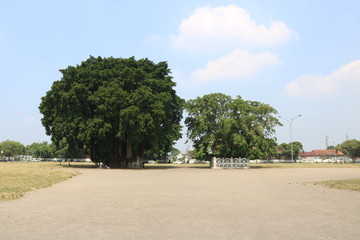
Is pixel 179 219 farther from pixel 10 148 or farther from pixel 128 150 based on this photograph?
pixel 10 148

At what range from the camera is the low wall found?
45.9 metres

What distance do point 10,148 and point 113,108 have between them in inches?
3838

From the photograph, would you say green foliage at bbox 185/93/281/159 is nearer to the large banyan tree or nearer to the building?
the large banyan tree

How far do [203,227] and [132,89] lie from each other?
34.7 m

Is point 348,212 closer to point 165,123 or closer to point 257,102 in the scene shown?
point 165,123

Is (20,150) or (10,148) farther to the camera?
(20,150)

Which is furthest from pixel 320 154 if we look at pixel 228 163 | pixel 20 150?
pixel 20 150

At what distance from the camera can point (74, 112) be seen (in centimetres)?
3922

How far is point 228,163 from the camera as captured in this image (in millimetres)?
46062

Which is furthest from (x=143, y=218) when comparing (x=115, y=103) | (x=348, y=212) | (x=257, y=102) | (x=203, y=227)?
(x=257, y=102)

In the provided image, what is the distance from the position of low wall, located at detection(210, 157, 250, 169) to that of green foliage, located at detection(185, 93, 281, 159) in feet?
2.97

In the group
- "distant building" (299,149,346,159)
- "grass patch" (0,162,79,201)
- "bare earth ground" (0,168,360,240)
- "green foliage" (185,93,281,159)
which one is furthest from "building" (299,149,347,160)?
"bare earth ground" (0,168,360,240)

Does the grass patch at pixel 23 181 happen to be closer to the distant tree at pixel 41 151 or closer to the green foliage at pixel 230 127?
the green foliage at pixel 230 127

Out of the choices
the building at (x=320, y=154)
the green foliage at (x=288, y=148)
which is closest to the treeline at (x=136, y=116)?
the green foliage at (x=288, y=148)
